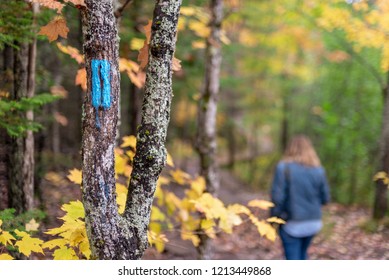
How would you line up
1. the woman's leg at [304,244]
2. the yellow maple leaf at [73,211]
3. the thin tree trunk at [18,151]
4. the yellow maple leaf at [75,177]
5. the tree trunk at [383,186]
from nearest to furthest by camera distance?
the yellow maple leaf at [73,211] < the yellow maple leaf at [75,177] < the thin tree trunk at [18,151] < the woman's leg at [304,244] < the tree trunk at [383,186]

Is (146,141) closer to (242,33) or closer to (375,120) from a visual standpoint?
(375,120)

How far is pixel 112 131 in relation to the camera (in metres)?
2.29

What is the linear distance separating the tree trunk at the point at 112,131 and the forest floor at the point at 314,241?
228 cm

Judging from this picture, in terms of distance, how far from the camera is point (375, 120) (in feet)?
32.6

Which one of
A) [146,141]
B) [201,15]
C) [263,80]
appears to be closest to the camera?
[146,141]

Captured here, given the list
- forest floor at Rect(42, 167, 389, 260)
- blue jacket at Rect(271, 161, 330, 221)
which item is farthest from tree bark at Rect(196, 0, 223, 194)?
blue jacket at Rect(271, 161, 330, 221)

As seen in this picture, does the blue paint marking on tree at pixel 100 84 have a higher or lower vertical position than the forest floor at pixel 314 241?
higher

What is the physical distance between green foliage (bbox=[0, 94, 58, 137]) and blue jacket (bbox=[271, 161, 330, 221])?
8.33 ft

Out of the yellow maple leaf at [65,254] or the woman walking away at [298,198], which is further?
the woman walking away at [298,198]

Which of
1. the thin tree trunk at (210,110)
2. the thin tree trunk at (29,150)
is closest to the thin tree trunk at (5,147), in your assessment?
the thin tree trunk at (29,150)

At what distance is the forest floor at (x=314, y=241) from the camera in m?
5.35

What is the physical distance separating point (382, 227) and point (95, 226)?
5.55 meters

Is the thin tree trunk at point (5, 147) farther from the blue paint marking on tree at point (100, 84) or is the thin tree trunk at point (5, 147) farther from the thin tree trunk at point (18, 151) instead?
the blue paint marking on tree at point (100, 84)
